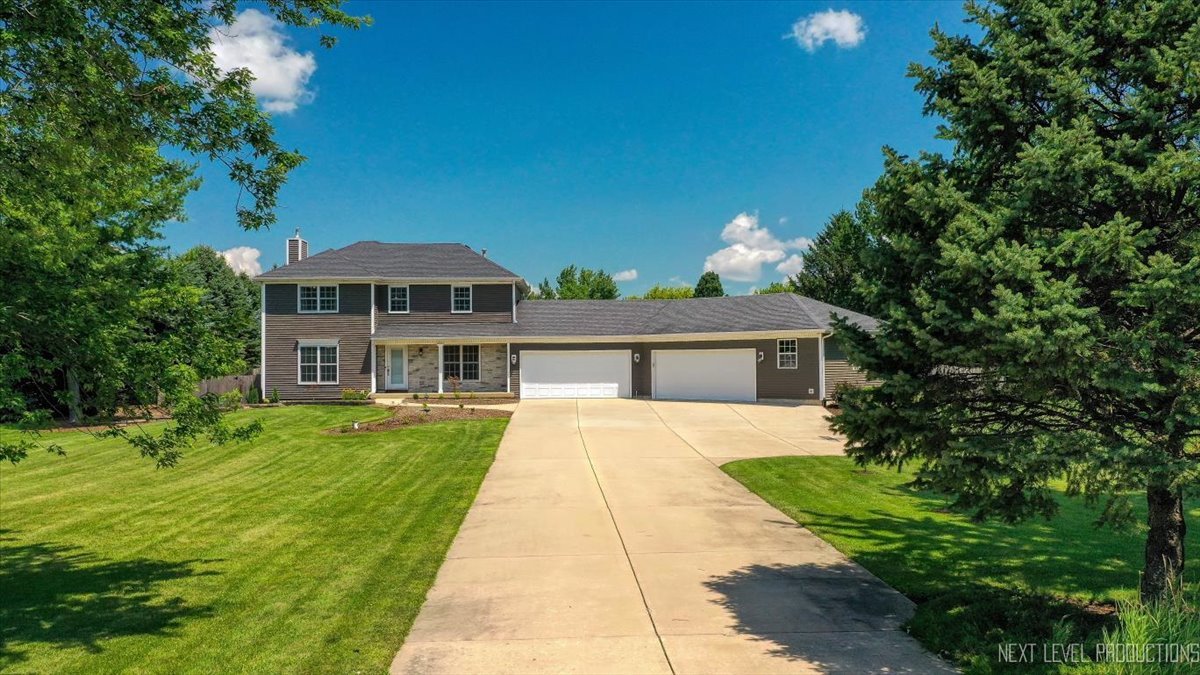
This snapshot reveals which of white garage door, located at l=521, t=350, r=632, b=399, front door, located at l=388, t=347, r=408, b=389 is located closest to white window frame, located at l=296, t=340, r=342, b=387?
front door, located at l=388, t=347, r=408, b=389

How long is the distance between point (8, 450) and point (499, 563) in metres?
4.70

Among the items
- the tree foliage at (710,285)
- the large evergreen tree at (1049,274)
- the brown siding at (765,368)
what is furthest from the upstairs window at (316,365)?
the tree foliage at (710,285)

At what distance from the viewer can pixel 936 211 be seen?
16.2 feet

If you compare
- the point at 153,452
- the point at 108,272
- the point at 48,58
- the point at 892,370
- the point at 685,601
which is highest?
the point at 48,58

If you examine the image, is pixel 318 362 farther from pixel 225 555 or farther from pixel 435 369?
pixel 225 555

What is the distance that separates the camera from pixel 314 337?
27719mm

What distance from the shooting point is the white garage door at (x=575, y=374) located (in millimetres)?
28516

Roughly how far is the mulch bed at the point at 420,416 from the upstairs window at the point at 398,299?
646 cm

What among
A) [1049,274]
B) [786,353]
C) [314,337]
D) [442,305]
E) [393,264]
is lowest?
[786,353]

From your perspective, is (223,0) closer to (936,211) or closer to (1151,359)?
(936,211)

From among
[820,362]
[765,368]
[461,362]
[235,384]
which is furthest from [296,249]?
[820,362]

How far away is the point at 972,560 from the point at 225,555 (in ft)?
30.2

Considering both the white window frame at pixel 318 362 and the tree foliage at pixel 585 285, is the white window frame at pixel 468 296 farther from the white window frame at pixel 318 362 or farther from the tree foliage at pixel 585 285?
the tree foliage at pixel 585 285

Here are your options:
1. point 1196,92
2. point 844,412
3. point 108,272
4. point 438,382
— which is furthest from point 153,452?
point 438,382
